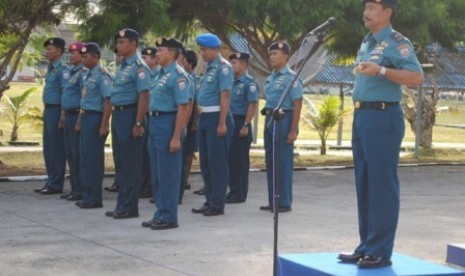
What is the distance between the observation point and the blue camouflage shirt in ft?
20.2

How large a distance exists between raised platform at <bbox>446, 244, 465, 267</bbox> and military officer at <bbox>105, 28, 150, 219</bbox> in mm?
3726

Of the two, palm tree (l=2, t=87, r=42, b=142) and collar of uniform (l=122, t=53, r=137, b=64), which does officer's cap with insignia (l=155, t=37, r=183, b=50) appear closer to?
collar of uniform (l=122, t=53, r=137, b=64)

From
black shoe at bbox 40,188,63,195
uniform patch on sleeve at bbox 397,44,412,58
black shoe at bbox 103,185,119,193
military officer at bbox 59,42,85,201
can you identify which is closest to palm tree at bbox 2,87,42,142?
black shoe at bbox 103,185,119,193

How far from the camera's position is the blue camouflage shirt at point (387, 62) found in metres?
6.17

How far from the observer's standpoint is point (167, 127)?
30.8ft

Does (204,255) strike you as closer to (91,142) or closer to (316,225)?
(316,225)

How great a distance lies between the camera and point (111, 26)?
14.8 metres

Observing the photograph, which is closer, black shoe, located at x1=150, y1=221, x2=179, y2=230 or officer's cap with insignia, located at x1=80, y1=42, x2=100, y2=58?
black shoe, located at x1=150, y1=221, x2=179, y2=230

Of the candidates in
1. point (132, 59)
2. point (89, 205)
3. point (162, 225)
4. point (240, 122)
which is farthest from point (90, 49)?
point (162, 225)

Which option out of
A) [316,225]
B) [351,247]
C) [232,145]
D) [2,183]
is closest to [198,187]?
[232,145]

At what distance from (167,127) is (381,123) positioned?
11.5ft

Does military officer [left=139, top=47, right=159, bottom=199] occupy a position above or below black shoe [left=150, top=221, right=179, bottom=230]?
above

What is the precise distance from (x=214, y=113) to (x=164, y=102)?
130 centimetres

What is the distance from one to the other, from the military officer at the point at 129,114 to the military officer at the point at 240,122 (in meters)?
1.84
